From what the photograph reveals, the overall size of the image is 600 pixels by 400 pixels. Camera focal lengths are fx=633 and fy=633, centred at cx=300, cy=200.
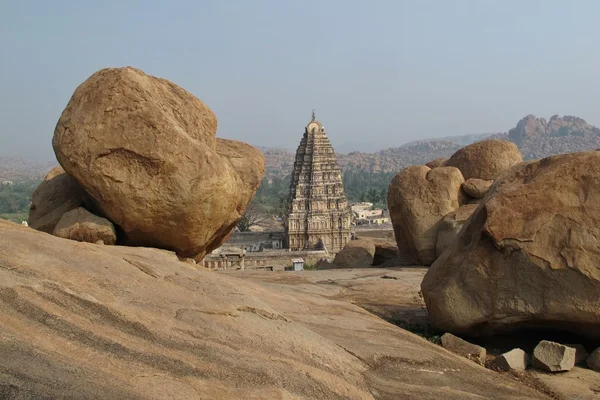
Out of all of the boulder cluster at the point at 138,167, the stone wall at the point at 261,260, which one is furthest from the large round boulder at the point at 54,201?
the stone wall at the point at 261,260

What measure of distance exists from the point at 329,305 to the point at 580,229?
3.54 metres

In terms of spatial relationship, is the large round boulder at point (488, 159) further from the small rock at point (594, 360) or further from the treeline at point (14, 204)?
the treeline at point (14, 204)

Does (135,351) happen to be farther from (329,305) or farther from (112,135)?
(112,135)

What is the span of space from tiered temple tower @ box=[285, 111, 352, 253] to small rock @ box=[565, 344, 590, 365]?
4820 cm

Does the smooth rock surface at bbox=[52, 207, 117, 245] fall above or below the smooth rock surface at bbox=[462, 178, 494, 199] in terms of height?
below

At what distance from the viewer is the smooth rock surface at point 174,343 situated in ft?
16.0

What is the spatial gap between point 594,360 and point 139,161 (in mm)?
6754

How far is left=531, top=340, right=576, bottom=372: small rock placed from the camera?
7.40 m

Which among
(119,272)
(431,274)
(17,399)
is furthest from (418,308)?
(17,399)

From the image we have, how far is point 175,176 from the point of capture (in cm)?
960

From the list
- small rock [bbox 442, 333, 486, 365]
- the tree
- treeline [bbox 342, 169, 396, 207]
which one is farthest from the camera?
treeline [bbox 342, 169, 396, 207]

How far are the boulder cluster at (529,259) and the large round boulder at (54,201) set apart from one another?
628 centimetres

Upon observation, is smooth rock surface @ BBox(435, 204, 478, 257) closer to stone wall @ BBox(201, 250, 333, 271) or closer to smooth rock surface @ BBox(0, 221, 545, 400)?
smooth rock surface @ BBox(0, 221, 545, 400)

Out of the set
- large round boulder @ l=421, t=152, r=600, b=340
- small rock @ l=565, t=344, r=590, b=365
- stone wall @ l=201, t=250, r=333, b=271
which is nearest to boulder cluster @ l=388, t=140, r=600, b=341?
large round boulder @ l=421, t=152, r=600, b=340
